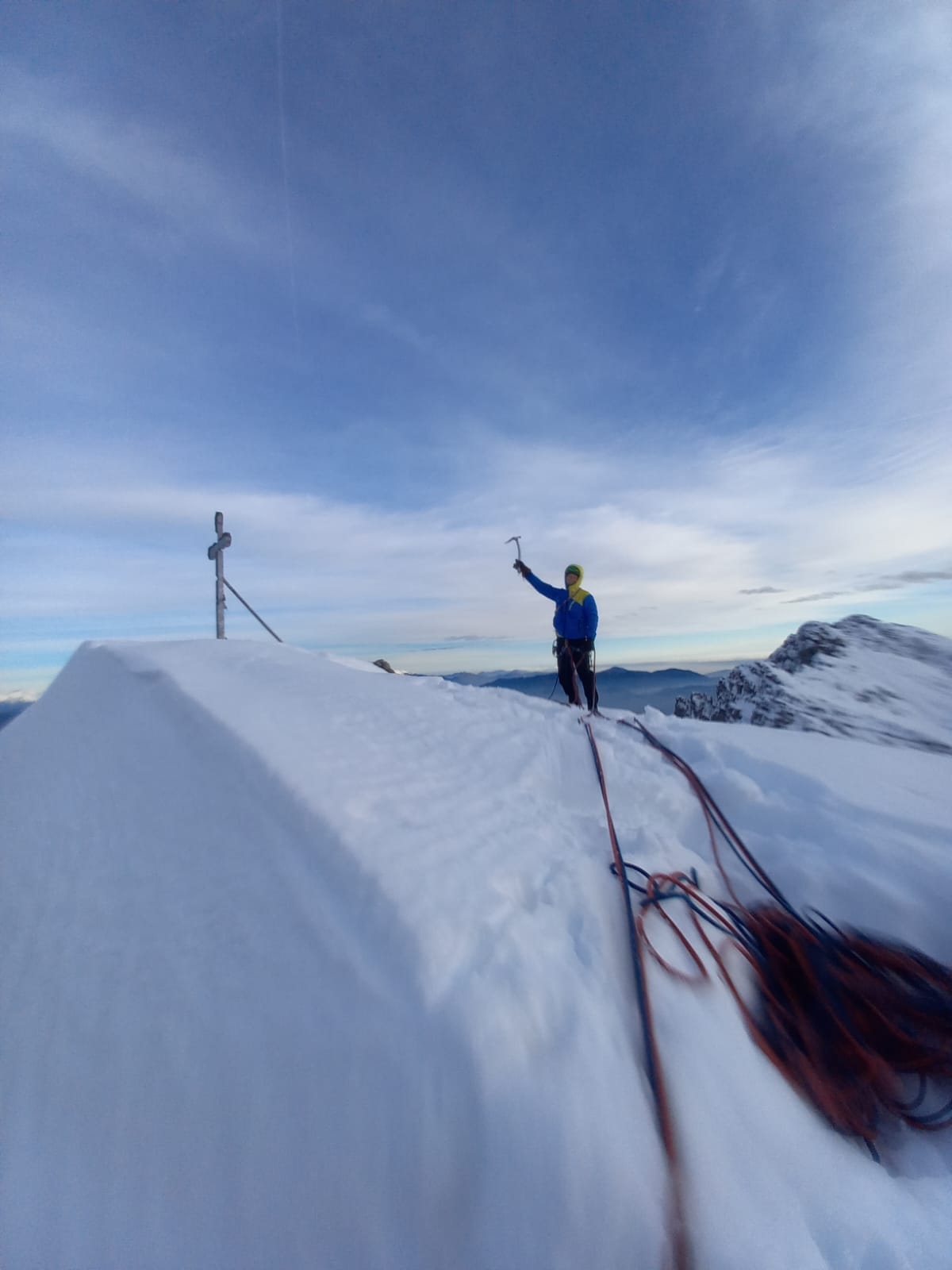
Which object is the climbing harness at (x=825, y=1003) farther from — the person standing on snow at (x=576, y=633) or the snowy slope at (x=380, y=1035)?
the person standing on snow at (x=576, y=633)

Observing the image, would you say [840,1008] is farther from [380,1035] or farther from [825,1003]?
[380,1035]

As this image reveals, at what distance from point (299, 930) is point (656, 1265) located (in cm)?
108

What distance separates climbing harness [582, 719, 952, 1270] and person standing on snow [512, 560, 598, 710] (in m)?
5.22

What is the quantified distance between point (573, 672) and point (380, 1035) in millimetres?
6263

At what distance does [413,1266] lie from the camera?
3.63 feet

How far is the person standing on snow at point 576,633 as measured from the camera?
24.5 ft

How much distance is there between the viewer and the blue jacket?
24.5ft

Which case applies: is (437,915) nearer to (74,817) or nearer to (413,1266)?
(413,1266)

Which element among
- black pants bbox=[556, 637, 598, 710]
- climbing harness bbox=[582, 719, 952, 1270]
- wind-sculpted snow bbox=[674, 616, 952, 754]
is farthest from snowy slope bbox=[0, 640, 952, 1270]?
black pants bbox=[556, 637, 598, 710]

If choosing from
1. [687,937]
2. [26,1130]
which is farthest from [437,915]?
[26,1130]

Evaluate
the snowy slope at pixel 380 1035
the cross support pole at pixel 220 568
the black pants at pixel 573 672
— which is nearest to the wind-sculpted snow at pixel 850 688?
the black pants at pixel 573 672

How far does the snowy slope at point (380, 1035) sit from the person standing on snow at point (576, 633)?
15.7ft

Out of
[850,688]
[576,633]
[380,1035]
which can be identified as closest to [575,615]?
[576,633]

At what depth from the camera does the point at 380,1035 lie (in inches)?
51.2
